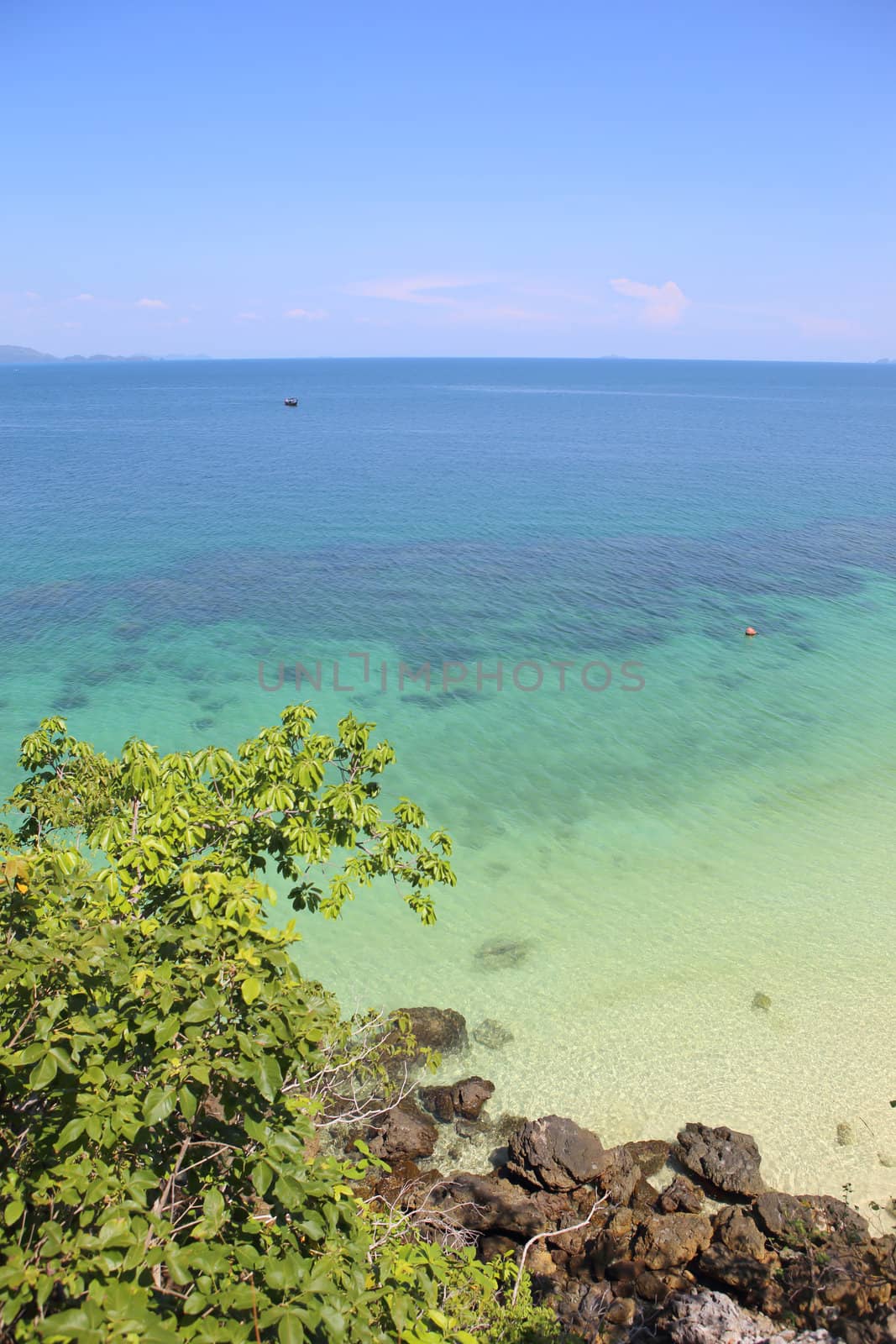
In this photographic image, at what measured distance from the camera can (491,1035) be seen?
16.1 meters

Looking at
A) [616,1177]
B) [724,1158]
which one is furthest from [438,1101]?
[724,1158]

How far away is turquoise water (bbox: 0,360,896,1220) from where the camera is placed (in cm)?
1603

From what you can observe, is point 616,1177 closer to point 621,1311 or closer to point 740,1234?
point 740,1234

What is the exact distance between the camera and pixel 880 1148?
44.8 ft

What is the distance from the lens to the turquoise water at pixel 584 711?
1603cm

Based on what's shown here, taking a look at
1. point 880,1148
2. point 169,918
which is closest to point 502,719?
point 880,1148

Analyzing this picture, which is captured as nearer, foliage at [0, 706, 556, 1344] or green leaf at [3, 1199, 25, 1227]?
foliage at [0, 706, 556, 1344]

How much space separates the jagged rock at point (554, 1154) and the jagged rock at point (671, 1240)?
1.16 metres

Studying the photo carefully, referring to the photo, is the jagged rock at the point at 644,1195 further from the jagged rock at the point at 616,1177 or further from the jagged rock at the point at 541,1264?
the jagged rock at the point at 541,1264

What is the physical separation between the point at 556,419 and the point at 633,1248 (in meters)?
124

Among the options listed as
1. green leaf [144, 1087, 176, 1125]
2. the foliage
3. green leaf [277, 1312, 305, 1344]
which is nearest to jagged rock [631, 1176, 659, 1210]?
the foliage

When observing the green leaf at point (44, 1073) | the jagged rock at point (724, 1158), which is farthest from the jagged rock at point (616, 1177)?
the green leaf at point (44, 1073)

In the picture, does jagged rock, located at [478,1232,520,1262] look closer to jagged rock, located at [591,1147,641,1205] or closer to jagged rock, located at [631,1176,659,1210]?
jagged rock, located at [591,1147,641,1205]

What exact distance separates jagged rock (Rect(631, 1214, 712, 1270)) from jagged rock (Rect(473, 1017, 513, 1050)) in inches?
173
